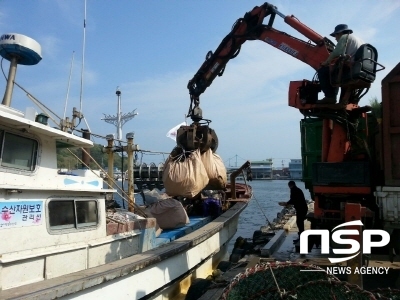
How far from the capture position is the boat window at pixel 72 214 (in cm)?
452

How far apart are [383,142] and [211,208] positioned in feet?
17.9

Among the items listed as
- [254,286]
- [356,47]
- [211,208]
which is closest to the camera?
[254,286]

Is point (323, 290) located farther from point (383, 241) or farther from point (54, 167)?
point (54, 167)

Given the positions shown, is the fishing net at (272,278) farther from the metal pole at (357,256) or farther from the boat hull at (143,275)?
the boat hull at (143,275)

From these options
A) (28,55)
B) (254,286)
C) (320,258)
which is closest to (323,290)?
(254,286)

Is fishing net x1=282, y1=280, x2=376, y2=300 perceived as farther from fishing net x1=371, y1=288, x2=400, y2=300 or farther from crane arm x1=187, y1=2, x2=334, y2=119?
crane arm x1=187, y1=2, x2=334, y2=119

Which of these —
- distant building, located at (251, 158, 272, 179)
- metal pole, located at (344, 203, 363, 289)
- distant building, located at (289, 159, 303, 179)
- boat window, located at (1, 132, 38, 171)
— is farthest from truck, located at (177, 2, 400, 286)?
distant building, located at (251, 158, 272, 179)

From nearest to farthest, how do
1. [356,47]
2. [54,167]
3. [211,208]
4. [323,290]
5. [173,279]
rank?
1. [323,290]
2. [54,167]
3. [356,47]
4. [173,279]
5. [211,208]

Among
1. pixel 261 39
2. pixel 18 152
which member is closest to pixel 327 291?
pixel 18 152

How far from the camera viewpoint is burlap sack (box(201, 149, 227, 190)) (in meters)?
9.03

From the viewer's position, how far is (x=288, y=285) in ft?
13.4

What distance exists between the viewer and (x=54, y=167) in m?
4.71

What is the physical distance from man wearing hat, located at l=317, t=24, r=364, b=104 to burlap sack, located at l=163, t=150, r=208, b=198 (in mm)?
3192

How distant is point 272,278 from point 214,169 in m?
5.17
